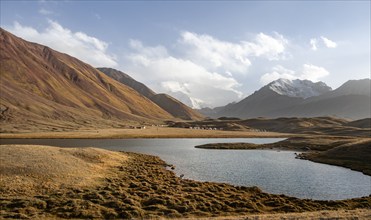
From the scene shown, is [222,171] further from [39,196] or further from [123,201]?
[39,196]

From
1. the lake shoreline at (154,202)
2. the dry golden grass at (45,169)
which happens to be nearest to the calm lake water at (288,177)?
the lake shoreline at (154,202)

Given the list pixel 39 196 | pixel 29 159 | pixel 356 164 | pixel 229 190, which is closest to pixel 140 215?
pixel 39 196

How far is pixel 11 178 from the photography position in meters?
45.0

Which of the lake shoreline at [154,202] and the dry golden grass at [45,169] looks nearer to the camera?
the lake shoreline at [154,202]

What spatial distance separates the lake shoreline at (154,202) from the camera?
35.2 metres

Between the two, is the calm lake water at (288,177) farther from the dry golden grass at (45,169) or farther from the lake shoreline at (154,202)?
the dry golden grass at (45,169)

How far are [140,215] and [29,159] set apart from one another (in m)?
27.3

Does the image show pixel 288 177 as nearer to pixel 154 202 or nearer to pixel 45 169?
pixel 154 202

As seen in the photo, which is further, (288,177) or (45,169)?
(288,177)

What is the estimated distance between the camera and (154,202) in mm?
39375

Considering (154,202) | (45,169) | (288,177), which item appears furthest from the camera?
(288,177)

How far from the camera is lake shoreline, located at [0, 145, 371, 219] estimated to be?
115 ft

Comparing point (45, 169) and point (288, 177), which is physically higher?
point (45, 169)

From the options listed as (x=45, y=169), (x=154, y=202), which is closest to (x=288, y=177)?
(x=154, y=202)
